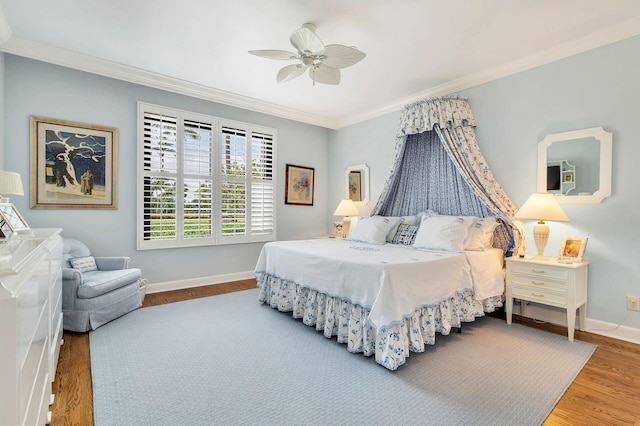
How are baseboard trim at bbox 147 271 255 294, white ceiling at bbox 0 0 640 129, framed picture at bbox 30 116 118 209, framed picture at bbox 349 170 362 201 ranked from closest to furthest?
white ceiling at bbox 0 0 640 129
framed picture at bbox 30 116 118 209
baseboard trim at bbox 147 271 255 294
framed picture at bbox 349 170 362 201

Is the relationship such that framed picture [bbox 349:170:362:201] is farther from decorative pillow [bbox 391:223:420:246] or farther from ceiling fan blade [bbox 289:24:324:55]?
ceiling fan blade [bbox 289:24:324:55]

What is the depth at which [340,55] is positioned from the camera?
268 centimetres

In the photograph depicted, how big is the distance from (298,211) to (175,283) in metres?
2.36

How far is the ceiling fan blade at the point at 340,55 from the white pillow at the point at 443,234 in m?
1.96

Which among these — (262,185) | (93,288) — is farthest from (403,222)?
(93,288)

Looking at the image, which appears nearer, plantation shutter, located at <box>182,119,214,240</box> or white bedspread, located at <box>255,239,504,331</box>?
white bedspread, located at <box>255,239,504,331</box>

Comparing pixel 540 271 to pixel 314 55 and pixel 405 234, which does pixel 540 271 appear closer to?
pixel 405 234

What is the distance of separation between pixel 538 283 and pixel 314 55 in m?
2.99

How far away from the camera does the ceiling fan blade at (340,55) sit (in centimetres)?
256

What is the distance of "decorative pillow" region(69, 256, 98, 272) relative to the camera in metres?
3.28

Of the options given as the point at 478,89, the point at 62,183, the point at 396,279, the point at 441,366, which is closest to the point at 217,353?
the point at 396,279

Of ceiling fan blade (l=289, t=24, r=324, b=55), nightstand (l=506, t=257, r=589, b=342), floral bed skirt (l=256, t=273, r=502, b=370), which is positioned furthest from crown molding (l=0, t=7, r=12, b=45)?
nightstand (l=506, t=257, r=589, b=342)

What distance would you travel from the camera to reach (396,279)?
91.4 inches

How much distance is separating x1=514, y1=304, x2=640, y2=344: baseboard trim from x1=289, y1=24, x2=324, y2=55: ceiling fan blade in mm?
3415
